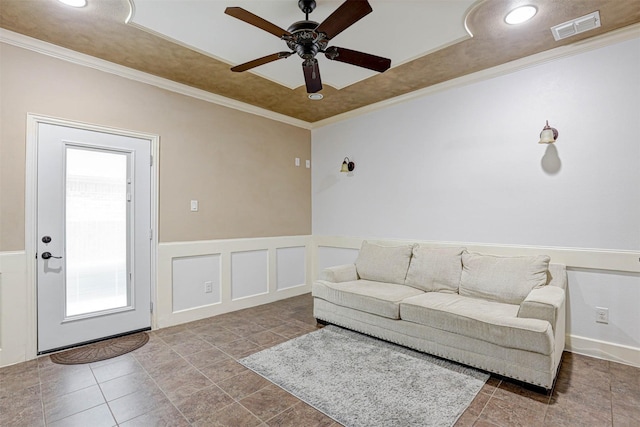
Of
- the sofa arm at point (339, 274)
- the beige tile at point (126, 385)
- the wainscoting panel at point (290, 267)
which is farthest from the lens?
the wainscoting panel at point (290, 267)

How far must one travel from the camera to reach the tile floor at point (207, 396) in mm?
1887

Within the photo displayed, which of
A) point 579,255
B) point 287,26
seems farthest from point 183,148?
point 579,255

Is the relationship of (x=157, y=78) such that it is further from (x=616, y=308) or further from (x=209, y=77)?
(x=616, y=308)

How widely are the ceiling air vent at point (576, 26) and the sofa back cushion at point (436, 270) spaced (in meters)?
2.05

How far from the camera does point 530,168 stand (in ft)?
10.0

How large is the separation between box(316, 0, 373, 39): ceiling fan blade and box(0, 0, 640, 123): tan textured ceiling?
1024 mm

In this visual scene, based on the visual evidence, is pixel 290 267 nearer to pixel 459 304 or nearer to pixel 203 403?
pixel 459 304

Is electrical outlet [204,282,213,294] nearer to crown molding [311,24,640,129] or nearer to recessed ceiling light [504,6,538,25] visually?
crown molding [311,24,640,129]

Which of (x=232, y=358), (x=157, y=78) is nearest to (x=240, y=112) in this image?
(x=157, y=78)

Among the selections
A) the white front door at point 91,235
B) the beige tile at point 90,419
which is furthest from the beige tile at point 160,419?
the white front door at point 91,235

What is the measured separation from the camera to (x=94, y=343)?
3014 mm

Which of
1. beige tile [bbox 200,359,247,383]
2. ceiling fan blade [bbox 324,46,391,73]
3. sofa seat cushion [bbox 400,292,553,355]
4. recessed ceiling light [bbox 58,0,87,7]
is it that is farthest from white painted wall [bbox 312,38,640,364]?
recessed ceiling light [bbox 58,0,87,7]

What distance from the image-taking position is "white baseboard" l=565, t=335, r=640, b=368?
100 inches

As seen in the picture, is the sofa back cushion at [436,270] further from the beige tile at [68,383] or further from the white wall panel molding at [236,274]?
the beige tile at [68,383]
